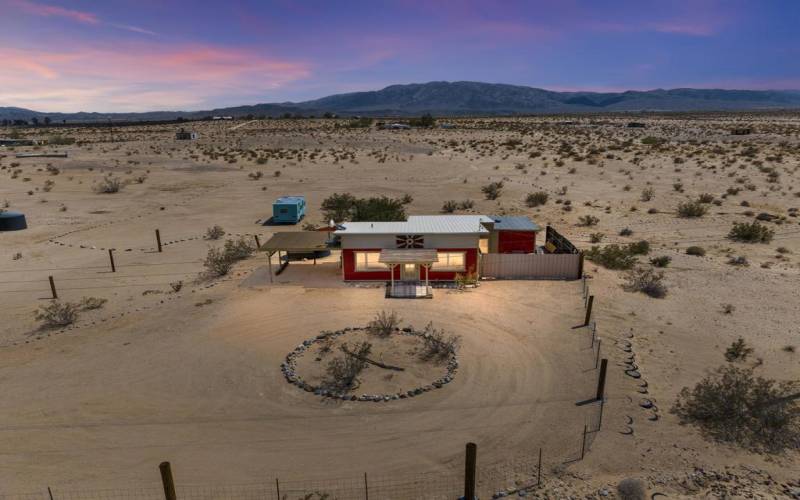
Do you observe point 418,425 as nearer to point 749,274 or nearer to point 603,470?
point 603,470

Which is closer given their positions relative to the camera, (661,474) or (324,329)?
(661,474)

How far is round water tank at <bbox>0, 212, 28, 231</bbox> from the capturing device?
3447 centimetres

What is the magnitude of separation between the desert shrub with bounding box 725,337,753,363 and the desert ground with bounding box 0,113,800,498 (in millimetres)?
330

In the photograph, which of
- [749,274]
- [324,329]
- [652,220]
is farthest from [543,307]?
[652,220]

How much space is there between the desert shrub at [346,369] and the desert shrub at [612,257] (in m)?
15.2

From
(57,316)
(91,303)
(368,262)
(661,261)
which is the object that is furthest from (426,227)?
(57,316)

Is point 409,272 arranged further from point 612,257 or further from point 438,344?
point 612,257

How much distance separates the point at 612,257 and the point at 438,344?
13.2m

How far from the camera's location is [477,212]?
38719 mm

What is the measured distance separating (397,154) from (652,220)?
143 ft

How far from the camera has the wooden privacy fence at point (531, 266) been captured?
2405 cm

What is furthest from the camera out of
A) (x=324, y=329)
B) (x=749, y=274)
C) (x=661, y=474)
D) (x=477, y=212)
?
(x=477, y=212)

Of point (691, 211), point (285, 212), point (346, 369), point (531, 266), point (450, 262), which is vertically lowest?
point (346, 369)

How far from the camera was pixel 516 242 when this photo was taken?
26.4m
